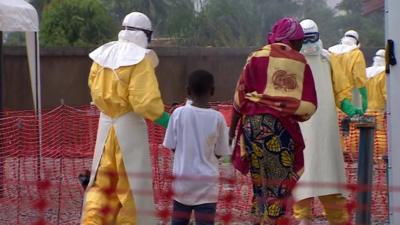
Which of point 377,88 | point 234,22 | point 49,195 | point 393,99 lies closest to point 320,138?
point 393,99

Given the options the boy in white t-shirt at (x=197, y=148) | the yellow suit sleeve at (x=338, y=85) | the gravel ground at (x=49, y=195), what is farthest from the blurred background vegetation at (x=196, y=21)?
the boy in white t-shirt at (x=197, y=148)

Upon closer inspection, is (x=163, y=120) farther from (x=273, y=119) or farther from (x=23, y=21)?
(x=23, y=21)

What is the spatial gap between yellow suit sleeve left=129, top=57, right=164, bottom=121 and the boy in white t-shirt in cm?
14

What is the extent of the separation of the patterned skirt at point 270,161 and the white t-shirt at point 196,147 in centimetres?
30

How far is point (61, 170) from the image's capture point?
1078 centimetres

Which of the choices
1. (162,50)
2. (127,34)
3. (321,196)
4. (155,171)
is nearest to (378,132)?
(155,171)

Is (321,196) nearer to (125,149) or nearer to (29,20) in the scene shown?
(125,149)

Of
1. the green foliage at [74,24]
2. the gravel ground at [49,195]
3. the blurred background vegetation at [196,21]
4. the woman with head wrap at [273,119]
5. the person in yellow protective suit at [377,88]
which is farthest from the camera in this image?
the blurred background vegetation at [196,21]

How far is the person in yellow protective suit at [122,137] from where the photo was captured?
697 cm

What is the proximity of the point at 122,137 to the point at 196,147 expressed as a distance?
57 centimetres

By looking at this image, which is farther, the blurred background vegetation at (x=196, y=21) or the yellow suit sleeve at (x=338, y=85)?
the blurred background vegetation at (x=196, y=21)

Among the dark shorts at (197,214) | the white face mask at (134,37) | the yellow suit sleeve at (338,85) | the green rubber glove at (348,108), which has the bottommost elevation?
A: the dark shorts at (197,214)

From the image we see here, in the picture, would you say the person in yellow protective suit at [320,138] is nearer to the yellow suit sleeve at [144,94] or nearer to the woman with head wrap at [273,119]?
the woman with head wrap at [273,119]

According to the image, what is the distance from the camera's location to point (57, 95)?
20875mm
